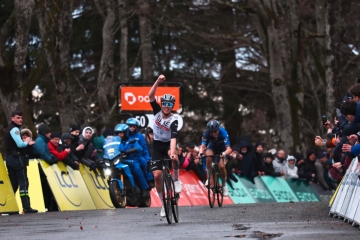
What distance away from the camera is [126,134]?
23.7m

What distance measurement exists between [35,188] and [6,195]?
4.57 feet

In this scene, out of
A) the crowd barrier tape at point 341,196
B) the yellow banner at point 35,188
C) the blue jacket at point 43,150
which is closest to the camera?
the crowd barrier tape at point 341,196

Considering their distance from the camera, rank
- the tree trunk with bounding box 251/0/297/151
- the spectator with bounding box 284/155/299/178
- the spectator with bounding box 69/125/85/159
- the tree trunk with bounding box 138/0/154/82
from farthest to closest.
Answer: the tree trunk with bounding box 138/0/154/82 → the tree trunk with bounding box 251/0/297/151 → the spectator with bounding box 284/155/299/178 → the spectator with bounding box 69/125/85/159

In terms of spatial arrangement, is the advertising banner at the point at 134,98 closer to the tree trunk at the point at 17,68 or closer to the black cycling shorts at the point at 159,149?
the tree trunk at the point at 17,68

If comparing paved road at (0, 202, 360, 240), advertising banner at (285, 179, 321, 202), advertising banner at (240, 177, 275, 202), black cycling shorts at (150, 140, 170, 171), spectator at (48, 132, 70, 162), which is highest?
black cycling shorts at (150, 140, 170, 171)

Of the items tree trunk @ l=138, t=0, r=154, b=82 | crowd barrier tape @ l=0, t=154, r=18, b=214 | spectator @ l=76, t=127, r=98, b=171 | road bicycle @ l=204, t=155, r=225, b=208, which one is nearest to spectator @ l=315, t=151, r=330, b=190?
tree trunk @ l=138, t=0, r=154, b=82

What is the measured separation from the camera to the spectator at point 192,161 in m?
28.1

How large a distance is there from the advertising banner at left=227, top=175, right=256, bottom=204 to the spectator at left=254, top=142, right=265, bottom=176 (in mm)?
1465

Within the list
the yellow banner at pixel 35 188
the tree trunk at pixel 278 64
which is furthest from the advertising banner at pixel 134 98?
the tree trunk at pixel 278 64

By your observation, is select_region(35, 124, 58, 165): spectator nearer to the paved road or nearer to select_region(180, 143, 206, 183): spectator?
the paved road

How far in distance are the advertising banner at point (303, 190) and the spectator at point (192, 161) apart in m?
5.87

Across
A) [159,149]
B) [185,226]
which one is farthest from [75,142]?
[185,226]

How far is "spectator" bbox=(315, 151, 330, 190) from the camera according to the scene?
3472cm

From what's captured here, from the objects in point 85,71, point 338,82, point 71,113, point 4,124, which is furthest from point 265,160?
point 85,71
